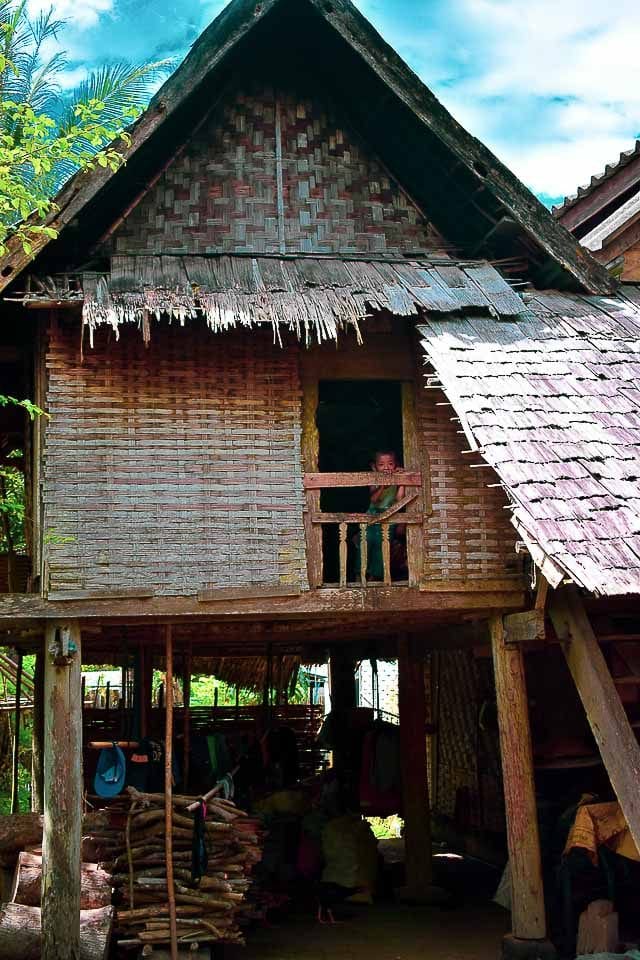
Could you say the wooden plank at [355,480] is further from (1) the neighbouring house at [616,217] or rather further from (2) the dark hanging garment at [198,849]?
(1) the neighbouring house at [616,217]

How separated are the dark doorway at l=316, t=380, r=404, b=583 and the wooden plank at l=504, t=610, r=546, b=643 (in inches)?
105

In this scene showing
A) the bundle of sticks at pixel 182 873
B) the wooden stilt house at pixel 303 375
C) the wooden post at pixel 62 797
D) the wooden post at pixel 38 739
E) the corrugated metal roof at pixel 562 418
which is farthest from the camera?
the wooden post at pixel 38 739

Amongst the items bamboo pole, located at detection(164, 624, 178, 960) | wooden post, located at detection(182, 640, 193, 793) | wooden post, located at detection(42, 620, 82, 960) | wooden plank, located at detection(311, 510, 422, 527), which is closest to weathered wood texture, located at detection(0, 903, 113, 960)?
wooden post, located at detection(42, 620, 82, 960)

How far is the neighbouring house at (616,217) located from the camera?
11180 mm

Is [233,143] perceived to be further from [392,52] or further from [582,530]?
[582,530]

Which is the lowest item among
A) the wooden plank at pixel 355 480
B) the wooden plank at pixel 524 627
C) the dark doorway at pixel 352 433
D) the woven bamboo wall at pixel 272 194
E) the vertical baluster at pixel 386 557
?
the wooden plank at pixel 524 627

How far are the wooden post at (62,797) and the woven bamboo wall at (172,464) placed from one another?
523 millimetres

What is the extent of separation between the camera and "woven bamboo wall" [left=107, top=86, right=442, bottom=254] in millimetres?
8898

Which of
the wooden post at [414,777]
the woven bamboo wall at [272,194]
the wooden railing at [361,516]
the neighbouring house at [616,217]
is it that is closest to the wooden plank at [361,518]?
the wooden railing at [361,516]

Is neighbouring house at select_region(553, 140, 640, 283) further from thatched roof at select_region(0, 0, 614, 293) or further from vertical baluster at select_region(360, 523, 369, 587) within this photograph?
vertical baluster at select_region(360, 523, 369, 587)

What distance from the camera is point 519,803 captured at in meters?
8.03

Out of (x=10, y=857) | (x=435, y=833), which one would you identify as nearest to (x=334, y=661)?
(x=435, y=833)

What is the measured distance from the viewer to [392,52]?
337 inches

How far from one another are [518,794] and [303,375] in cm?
364
